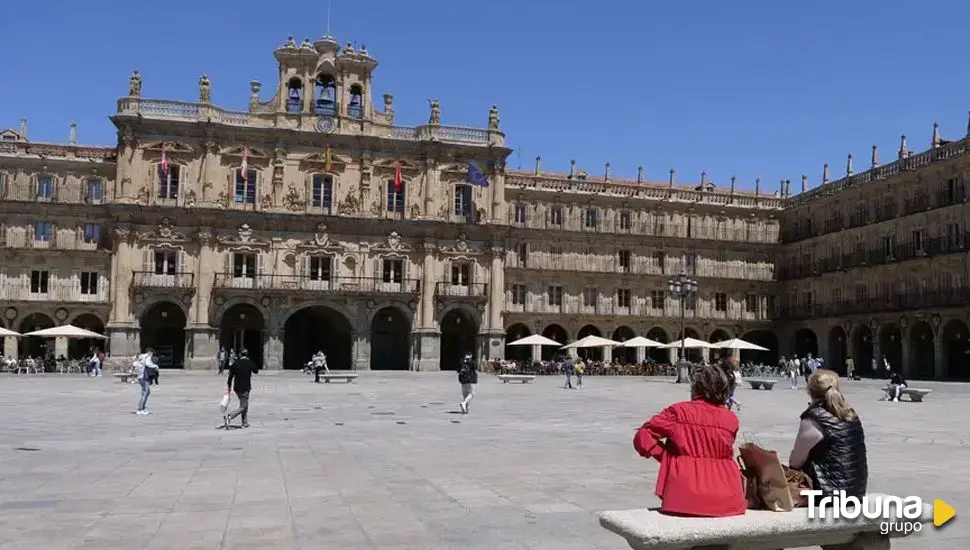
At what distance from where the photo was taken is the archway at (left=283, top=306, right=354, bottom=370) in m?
58.3

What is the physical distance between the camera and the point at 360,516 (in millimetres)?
9180

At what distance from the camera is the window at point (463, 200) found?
57.1 meters

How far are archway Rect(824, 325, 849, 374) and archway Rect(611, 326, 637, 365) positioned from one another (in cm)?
1227

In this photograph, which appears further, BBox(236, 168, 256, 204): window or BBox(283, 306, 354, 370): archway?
BBox(283, 306, 354, 370): archway

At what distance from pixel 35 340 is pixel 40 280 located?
3.87 metres

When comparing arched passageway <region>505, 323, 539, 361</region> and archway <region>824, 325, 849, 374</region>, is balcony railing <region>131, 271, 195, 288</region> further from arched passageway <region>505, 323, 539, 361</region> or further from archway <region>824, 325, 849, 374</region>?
archway <region>824, 325, 849, 374</region>

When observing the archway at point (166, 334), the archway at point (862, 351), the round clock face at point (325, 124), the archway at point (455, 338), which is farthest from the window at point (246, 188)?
the archway at point (862, 351)

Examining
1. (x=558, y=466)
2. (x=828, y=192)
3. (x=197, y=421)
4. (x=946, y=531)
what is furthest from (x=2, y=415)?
(x=828, y=192)

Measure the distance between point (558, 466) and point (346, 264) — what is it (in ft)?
143

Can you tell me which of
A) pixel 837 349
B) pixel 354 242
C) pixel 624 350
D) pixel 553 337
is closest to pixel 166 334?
pixel 354 242

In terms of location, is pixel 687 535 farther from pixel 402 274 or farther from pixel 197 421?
pixel 402 274

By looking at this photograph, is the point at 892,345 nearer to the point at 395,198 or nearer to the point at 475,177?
the point at 475,177

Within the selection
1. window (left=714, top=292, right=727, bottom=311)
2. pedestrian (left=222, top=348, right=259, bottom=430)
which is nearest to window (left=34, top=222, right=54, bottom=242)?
pedestrian (left=222, top=348, right=259, bottom=430)

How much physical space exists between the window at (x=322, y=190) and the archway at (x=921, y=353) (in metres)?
33.7
